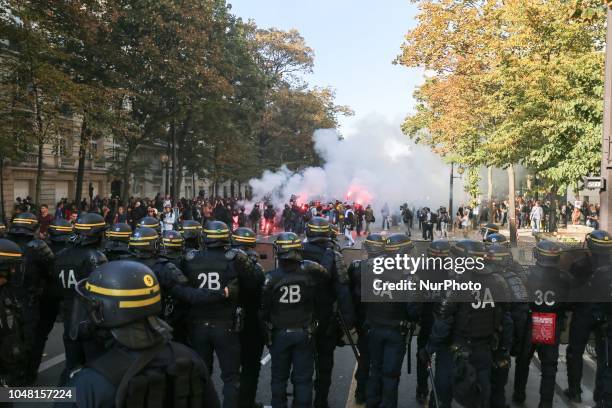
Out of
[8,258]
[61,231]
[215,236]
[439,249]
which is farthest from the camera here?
[61,231]

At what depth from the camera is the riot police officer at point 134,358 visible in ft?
7.47

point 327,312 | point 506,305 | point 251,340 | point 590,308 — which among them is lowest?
point 251,340

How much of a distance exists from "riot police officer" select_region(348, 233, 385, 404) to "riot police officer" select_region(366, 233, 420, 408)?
30 centimetres

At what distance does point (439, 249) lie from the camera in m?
6.14

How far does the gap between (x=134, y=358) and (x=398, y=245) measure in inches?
151

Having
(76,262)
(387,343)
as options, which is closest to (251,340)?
(387,343)

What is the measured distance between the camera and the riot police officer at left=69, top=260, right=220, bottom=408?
7.47ft

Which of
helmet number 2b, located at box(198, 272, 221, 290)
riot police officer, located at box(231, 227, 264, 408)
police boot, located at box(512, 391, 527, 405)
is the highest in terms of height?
helmet number 2b, located at box(198, 272, 221, 290)

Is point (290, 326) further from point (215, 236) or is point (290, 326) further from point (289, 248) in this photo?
point (215, 236)

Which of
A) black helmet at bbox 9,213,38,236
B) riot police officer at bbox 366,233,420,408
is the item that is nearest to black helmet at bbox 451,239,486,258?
riot police officer at bbox 366,233,420,408

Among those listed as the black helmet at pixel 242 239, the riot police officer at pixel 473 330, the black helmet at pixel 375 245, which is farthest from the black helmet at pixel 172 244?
the riot police officer at pixel 473 330

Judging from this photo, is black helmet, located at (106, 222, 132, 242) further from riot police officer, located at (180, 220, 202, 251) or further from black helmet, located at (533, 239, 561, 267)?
black helmet, located at (533, 239, 561, 267)

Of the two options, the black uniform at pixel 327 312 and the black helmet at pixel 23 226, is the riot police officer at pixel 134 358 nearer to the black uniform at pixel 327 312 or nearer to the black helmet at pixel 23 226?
the black uniform at pixel 327 312

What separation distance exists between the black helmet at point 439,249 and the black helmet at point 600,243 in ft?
5.29
